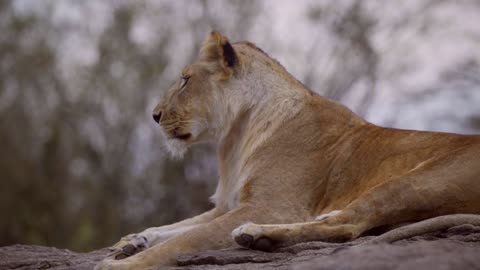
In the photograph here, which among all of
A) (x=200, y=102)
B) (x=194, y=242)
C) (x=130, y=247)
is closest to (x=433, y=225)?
(x=194, y=242)

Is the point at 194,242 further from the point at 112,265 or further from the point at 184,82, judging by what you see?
the point at 184,82

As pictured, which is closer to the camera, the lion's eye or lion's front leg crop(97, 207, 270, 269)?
lion's front leg crop(97, 207, 270, 269)

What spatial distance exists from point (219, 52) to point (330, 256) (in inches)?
99.0

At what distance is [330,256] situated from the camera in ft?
10.4

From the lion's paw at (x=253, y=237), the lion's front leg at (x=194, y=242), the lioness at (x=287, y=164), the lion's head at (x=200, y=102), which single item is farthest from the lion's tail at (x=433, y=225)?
the lion's head at (x=200, y=102)

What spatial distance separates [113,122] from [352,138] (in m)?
12.2

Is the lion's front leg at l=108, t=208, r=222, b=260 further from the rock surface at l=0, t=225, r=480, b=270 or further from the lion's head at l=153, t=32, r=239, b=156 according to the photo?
the lion's head at l=153, t=32, r=239, b=156

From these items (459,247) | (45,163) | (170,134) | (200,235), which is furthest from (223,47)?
(45,163)

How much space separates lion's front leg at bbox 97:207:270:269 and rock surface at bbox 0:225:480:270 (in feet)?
0.32

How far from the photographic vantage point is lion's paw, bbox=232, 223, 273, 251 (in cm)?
423

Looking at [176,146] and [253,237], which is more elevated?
[176,146]

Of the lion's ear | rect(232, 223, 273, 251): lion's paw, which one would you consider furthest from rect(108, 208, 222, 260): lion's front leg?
the lion's ear

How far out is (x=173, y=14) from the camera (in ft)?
55.5

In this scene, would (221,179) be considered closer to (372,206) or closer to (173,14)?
(372,206)
